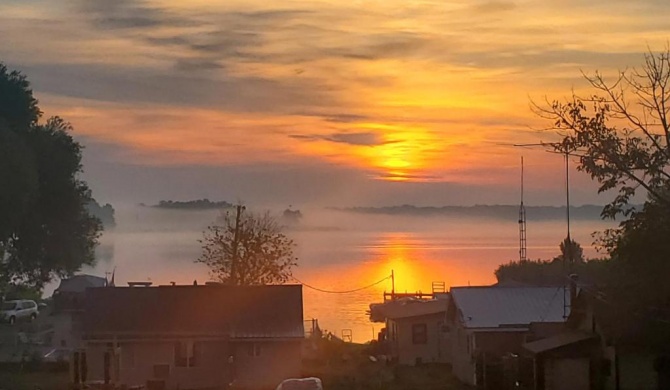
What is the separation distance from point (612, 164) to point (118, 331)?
20.0m

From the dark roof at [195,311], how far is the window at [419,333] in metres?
7.26

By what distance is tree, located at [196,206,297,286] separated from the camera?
191ft

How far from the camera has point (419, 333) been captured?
44.3 m

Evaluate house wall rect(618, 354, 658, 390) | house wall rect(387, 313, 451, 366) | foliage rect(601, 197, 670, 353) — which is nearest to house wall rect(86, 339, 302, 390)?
house wall rect(387, 313, 451, 366)

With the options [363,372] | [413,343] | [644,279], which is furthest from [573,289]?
[413,343]

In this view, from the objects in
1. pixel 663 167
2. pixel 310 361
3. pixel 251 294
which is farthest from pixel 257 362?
pixel 663 167

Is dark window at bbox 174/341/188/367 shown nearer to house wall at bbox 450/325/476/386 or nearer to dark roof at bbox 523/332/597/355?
house wall at bbox 450/325/476/386

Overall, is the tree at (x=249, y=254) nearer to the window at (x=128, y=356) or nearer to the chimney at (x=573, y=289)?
the window at (x=128, y=356)

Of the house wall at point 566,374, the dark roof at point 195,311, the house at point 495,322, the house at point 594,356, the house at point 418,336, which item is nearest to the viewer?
the house at point 594,356

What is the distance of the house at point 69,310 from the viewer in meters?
45.7

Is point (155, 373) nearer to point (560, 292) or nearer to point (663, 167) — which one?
point (560, 292)

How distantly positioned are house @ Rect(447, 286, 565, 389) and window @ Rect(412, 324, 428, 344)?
4727 mm

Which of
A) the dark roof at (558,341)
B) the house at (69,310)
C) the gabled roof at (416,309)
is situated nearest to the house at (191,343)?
the house at (69,310)

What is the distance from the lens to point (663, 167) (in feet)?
83.0
